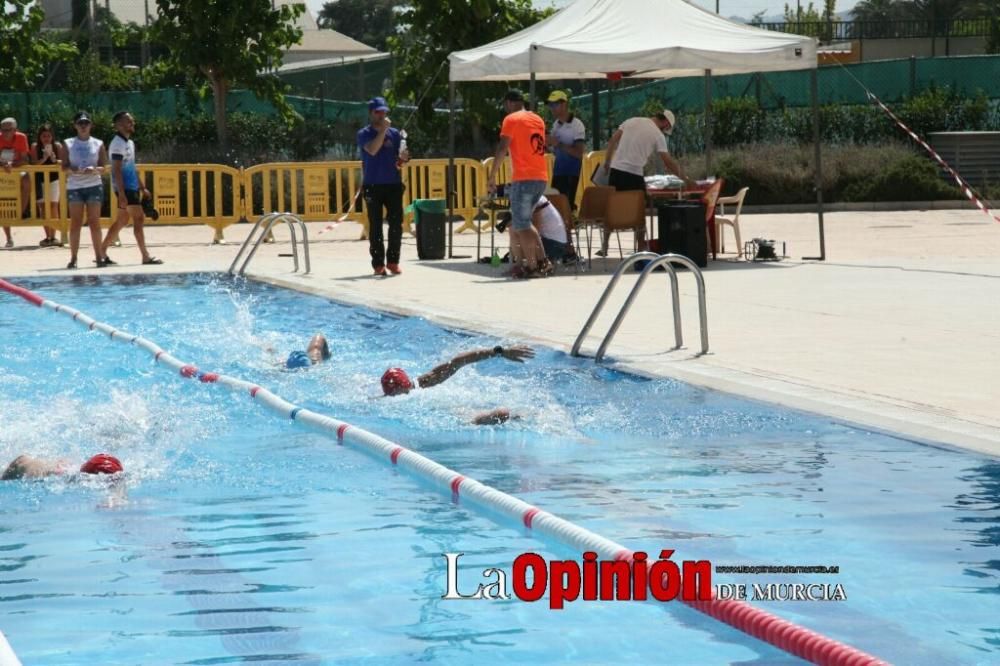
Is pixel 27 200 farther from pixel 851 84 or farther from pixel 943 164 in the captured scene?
pixel 851 84

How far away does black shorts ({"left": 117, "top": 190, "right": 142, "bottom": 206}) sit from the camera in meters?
18.5

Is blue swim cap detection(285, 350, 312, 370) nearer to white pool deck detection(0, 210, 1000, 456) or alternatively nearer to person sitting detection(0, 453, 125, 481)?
white pool deck detection(0, 210, 1000, 456)

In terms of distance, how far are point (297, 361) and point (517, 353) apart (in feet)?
5.57

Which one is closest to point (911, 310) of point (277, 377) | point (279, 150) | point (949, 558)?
point (277, 377)

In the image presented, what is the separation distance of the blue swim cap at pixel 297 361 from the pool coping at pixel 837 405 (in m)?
1.62

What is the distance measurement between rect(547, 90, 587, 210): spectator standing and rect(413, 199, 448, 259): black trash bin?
1.54 metres

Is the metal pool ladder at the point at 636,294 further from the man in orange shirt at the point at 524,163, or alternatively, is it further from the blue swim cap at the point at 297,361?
the man in orange shirt at the point at 524,163

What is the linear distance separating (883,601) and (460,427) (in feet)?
12.0

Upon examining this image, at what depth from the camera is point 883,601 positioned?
521 centimetres

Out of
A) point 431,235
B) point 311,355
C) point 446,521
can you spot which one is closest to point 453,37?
point 431,235

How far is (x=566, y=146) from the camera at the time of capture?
62.8 feet

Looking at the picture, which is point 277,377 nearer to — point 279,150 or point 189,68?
point 189,68

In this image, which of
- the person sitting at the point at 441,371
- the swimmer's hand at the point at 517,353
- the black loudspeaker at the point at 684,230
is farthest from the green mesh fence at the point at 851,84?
the person sitting at the point at 441,371

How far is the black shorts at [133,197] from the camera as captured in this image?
728 inches
